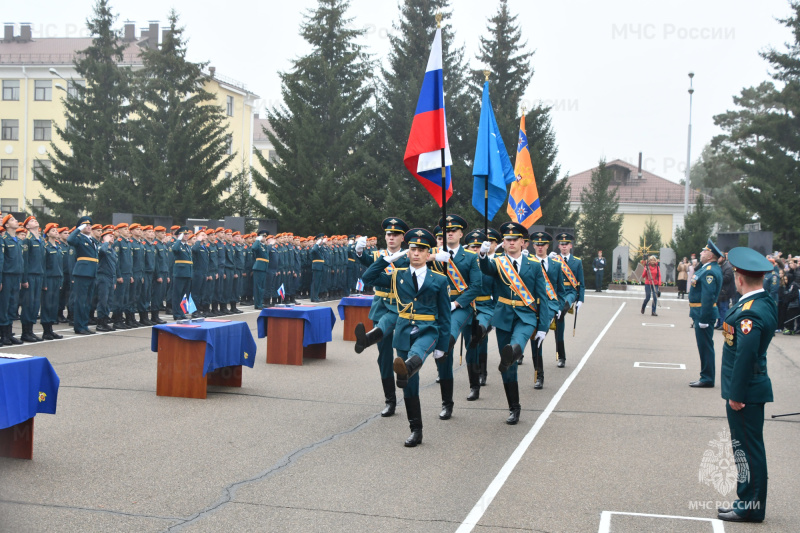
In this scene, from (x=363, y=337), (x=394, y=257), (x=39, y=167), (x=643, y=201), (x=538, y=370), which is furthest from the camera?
(x=643, y=201)

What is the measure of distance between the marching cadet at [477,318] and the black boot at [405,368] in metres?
2.35

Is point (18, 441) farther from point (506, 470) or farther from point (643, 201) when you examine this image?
point (643, 201)

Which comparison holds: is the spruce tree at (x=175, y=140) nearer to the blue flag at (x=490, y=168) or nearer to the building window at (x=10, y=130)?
the building window at (x=10, y=130)

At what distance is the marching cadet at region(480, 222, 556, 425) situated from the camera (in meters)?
8.92

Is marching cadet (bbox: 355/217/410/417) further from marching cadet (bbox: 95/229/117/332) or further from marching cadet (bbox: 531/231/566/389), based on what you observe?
marching cadet (bbox: 95/229/117/332)

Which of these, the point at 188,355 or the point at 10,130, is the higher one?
the point at 10,130

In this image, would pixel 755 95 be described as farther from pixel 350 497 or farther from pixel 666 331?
pixel 350 497

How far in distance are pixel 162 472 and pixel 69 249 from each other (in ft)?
40.1

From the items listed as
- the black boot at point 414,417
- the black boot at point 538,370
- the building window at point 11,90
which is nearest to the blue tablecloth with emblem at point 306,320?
the black boot at point 538,370

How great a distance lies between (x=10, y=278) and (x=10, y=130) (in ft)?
171

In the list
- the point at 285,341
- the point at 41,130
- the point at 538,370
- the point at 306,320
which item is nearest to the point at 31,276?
the point at 285,341

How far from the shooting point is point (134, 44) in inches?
2466

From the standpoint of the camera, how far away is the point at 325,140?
1710 inches

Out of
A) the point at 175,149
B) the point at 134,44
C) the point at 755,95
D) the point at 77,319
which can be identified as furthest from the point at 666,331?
A: the point at 134,44
